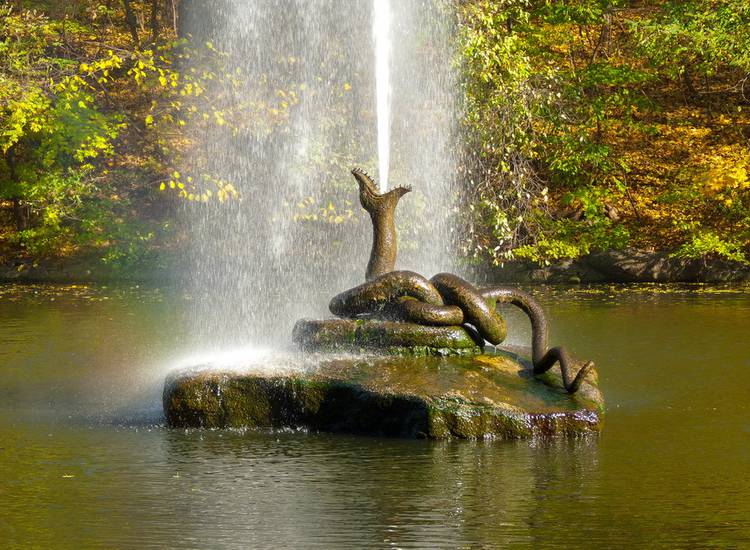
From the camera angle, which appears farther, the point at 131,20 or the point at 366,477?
the point at 131,20

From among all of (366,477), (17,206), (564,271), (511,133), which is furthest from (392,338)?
(17,206)

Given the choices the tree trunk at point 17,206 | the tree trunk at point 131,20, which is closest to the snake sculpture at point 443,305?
the tree trunk at point 17,206

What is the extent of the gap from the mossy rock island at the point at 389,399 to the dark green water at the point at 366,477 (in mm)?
204

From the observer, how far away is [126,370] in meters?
13.5

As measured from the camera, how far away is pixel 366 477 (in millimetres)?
8203

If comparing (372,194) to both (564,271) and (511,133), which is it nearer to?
(511,133)

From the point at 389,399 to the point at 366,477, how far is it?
1.40 meters

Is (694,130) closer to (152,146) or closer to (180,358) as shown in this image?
(152,146)

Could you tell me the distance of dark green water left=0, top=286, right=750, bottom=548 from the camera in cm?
684

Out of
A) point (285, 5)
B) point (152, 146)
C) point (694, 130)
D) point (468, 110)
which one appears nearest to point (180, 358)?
point (468, 110)

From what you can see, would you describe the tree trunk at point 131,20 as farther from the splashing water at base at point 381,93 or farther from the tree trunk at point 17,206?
the splashing water at base at point 381,93

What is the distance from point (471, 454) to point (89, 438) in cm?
311

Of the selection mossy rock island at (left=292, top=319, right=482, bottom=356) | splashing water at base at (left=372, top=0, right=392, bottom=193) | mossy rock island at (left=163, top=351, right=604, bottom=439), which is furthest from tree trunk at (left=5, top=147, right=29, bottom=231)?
mossy rock island at (left=163, top=351, right=604, bottom=439)

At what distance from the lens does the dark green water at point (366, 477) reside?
684cm
